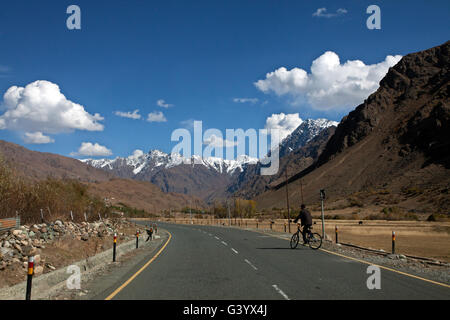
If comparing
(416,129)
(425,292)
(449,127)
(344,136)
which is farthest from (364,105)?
(425,292)

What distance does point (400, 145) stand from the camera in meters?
106

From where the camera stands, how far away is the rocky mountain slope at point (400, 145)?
84938 mm

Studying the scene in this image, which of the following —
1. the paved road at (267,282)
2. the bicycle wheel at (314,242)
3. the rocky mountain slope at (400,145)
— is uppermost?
the rocky mountain slope at (400,145)

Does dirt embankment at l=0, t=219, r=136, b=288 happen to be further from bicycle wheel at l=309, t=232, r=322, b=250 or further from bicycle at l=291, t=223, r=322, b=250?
bicycle wheel at l=309, t=232, r=322, b=250

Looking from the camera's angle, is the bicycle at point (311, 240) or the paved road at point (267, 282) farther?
the bicycle at point (311, 240)

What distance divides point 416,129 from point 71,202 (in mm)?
101834

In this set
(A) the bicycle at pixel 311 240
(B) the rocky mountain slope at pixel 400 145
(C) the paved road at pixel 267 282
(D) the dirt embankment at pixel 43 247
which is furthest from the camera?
(B) the rocky mountain slope at pixel 400 145

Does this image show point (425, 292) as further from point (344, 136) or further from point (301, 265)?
point (344, 136)

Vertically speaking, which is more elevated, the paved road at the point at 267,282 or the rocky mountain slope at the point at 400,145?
the rocky mountain slope at the point at 400,145

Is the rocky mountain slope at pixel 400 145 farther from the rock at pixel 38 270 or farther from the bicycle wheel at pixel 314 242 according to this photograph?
the rock at pixel 38 270

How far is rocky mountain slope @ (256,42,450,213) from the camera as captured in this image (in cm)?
8494

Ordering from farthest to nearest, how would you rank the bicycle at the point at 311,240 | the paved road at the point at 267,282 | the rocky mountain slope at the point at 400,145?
the rocky mountain slope at the point at 400,145
the bicycle at the point at 311,240
the paved road at the point at 267,282

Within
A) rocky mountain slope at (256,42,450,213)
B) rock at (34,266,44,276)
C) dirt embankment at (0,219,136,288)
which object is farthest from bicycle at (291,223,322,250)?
rocky mountain slope at (256,42,450,213)

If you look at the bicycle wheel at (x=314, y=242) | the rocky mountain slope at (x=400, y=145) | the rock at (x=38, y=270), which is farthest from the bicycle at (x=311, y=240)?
the rocky mountain slope at (x=400, y=145)
